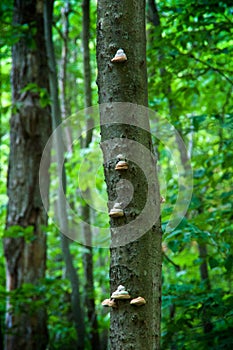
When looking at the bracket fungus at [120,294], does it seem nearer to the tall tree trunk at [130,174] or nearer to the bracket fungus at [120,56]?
the tall tree trunk at [130,174]

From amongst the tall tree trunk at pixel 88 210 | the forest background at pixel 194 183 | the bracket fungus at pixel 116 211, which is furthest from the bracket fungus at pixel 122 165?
the tall tree trunk at pixel 88 210

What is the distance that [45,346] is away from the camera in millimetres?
5730

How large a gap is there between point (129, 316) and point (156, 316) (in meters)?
0.15

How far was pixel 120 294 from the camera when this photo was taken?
6.31ft

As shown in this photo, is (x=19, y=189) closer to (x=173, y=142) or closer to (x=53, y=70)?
(x=53, y=70)

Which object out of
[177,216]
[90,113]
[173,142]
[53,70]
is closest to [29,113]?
[53,70]

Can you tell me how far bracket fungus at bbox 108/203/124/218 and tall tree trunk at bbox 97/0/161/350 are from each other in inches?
0.9

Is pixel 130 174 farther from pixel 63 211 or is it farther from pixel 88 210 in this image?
pixel 88 210

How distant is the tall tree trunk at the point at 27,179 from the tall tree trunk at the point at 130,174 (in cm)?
351

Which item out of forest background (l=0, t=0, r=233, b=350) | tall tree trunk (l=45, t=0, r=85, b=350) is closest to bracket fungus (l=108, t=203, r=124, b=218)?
forest background (l=0, t=0, r=233, b=350)

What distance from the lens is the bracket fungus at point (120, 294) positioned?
192 centimetres

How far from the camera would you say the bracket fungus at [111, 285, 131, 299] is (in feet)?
6.31

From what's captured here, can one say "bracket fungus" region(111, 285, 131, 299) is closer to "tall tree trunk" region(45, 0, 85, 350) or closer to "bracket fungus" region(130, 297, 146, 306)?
"bracket fungus" region(130, 297, 146, 306)

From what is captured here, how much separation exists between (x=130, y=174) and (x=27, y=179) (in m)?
4.11
